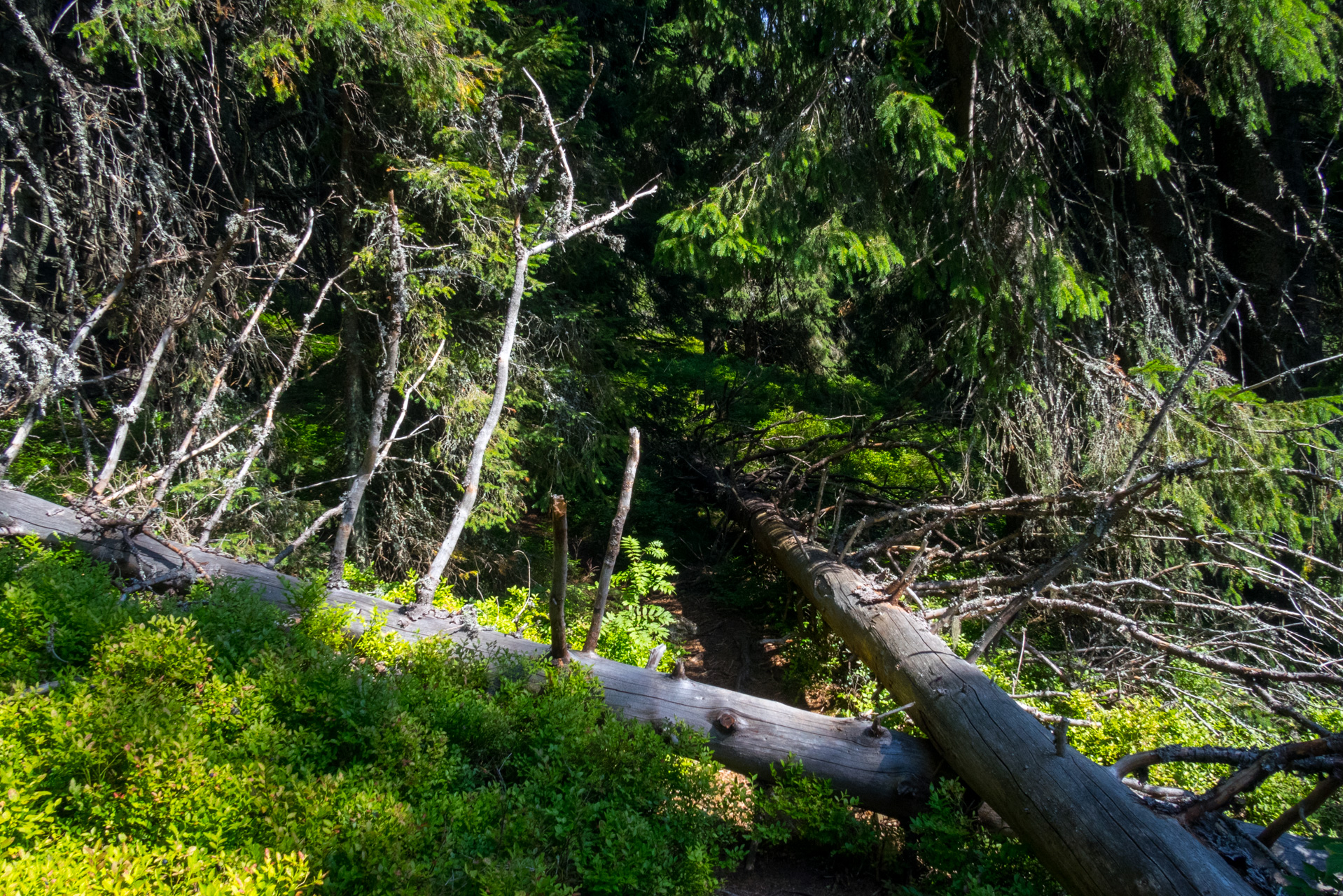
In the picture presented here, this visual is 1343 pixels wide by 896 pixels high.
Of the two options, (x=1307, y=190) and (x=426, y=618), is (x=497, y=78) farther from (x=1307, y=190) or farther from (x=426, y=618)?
(x=1307, y=190)

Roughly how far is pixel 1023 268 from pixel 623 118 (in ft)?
18.4

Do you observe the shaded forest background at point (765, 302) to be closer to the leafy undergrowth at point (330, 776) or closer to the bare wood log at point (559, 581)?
the leafy undergrowth at point (330, 776)

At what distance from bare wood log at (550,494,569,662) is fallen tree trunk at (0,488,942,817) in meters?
0.27

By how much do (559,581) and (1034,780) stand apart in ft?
7.76

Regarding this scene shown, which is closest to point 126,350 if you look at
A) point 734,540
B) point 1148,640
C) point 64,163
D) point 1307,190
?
point 64,163

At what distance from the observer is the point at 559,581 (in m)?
3.48

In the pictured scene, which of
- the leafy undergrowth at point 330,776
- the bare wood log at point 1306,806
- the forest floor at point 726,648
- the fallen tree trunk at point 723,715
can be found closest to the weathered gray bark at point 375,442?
the fallen tree trunk at point 723,715

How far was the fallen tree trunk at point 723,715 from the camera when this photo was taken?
Result: 3.61 m

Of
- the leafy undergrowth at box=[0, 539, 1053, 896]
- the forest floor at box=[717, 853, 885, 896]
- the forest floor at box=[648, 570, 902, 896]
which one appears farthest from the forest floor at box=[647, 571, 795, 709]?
the leafy undergrowth at box=[0, 539, 1053, 896]

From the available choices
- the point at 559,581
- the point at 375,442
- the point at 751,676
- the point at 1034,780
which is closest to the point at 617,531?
the point at 559,581

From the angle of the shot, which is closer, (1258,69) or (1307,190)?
(1258,69)

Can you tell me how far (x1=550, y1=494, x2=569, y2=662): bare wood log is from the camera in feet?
10.7

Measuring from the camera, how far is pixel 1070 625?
5840mm

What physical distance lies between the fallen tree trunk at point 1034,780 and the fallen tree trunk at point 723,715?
0.28 meters
